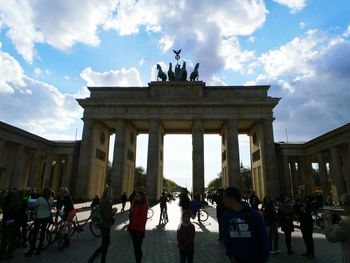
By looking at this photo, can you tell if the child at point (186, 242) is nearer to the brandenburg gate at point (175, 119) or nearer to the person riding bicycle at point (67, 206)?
the person riding bicycle at point (67, 206)

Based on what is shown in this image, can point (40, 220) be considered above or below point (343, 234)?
below

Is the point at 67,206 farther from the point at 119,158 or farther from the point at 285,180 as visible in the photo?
the point at 285,180

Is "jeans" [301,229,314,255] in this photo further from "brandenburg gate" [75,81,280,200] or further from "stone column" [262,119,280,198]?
"stone column" [262,119,280,198]

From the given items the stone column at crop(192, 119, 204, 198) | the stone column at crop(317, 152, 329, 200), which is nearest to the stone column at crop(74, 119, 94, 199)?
the stone column at crop(192, 119, 204, 198)

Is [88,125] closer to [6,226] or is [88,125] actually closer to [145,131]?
[145,131]

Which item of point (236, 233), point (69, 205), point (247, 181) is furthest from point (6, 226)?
point (247, 181)

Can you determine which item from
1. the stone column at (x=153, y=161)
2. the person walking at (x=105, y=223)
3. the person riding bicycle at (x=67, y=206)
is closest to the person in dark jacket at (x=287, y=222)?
the person walking at (x=105, y=223)

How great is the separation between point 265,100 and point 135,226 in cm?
3603

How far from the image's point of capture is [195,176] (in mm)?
37750

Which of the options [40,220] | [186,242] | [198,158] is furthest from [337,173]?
[40,220]

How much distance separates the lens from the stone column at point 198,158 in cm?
3734

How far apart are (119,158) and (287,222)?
32114 mm

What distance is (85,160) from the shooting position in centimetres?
3956

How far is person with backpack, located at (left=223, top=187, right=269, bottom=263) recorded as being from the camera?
138 inches
